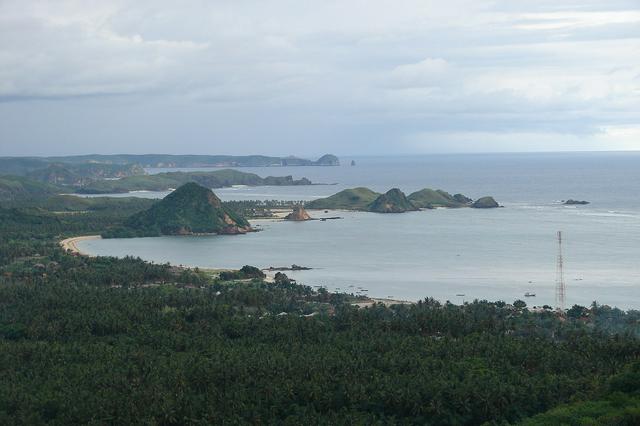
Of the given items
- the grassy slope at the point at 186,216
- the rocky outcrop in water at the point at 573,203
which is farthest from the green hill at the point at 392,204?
the grassy slope at the point at 186,216

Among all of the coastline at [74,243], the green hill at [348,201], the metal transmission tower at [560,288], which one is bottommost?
the metal transmission tower at [560,288]

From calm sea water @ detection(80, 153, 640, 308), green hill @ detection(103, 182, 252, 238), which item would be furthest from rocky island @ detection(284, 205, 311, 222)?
green hill @ detection(103, 182, 252, 238)

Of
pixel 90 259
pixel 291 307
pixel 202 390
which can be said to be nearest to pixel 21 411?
pixel 202 390

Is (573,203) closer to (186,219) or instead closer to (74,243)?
(186,219)

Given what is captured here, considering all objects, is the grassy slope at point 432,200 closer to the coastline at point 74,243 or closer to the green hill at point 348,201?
the green hill at point 348,201

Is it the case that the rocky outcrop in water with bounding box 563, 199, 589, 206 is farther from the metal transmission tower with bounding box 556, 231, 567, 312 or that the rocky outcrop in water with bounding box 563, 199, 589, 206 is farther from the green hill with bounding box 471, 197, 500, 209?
the metal transmission tower with bounding box 556, 231, 567, 312

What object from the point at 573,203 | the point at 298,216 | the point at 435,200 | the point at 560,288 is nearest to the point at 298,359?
the point at 560,288
